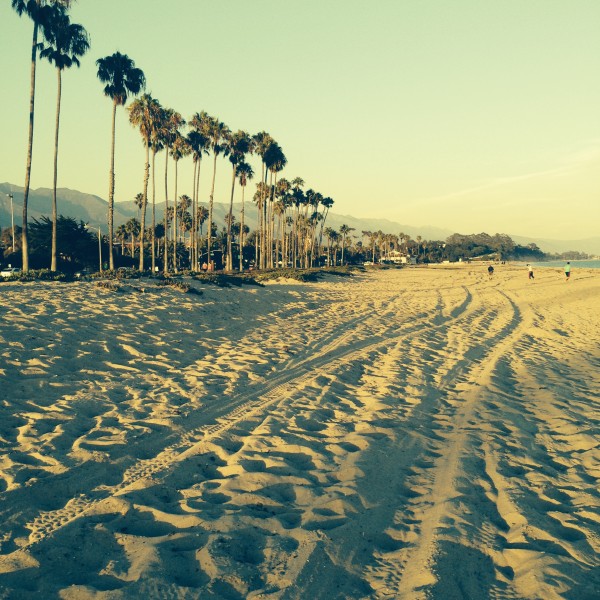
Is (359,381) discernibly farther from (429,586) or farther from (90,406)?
(429,586)

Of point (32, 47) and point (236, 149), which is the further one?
point (236, 149)

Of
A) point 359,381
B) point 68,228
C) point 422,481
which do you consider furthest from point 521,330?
point 68,228

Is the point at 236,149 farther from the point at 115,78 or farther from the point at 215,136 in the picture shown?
the point at 115,78

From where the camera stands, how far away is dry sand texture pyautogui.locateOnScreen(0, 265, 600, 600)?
137 inches

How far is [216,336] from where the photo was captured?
13.2m

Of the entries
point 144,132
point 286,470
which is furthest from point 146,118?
point 286,470

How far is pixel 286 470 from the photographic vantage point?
5164mm

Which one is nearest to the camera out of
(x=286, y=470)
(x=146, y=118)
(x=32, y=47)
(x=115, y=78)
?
(x=286, y=470)

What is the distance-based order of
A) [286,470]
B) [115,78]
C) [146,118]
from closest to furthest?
[286,470], [115,78], [146,118]

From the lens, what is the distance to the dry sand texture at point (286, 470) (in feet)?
11.4

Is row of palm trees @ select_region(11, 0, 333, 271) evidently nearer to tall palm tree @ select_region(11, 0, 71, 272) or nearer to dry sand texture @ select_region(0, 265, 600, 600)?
tall palm tree @ select_region(11, 0, 71, 272)

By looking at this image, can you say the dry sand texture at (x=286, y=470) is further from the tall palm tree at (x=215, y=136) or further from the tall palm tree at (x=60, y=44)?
the tall palm tree at (x=215, y=136)

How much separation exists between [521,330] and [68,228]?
150 feet

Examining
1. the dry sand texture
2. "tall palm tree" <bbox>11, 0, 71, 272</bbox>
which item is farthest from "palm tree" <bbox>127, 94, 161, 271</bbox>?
the dry sand texture
